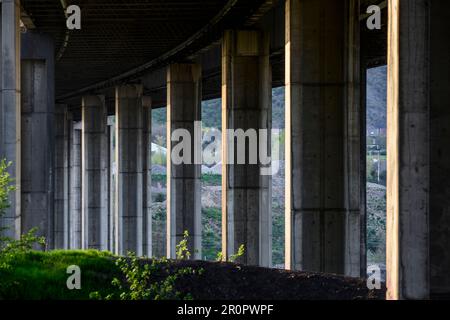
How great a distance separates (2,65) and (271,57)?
1969cm

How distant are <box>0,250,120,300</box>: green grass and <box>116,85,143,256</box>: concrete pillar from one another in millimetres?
36745

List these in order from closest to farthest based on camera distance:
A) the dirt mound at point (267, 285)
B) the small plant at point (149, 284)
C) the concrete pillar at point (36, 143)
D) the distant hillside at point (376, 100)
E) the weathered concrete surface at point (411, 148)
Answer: the weathered concrete surface at point (411, 148)
the small plant at point (149, 284)
the dirt mound at point (267, 285)
the concrete pillar at point (36, 143)
the distant hillside at point (376, 100)

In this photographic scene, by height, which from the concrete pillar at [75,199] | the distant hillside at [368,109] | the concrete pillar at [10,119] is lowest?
the concrete pillar at [75,199]

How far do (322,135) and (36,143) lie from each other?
1138 centimetres

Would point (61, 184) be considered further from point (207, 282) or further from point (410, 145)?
point (410, 145)

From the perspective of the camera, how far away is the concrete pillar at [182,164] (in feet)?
148

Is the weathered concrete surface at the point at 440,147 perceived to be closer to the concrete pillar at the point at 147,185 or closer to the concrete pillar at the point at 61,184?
the concrete pillar at the point at 147,185

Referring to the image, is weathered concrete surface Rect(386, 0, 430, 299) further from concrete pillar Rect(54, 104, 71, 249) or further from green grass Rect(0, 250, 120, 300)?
concrete pillar Rect(54, 104, 71, 249)

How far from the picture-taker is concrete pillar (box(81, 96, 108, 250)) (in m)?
62.7

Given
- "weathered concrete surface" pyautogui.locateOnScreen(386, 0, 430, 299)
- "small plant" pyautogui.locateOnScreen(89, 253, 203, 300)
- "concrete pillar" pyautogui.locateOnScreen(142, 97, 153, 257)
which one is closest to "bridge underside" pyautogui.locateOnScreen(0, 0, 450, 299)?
"weathered concrete surface" pyautogui.locateOnScreen(386, 0, 430, 299)

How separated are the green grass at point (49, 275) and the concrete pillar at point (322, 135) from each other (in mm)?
6025

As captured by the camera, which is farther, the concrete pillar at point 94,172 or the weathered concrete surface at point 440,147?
the concrete pillar at point 94,172

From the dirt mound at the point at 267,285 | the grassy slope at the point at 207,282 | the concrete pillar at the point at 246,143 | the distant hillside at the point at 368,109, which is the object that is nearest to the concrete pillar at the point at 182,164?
the concrete pillar at the point at 246,143
